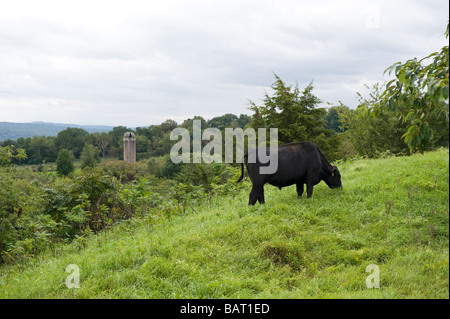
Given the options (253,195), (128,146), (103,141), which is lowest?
(253,195)

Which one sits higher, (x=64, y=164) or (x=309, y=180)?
(x=309, y=180)

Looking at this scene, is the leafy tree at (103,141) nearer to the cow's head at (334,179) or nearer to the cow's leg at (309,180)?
the cow's head at (334,179)

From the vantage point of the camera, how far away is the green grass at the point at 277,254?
16.1 feet

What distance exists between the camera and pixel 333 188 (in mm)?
9531

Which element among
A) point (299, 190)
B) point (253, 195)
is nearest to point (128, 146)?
point (299, 190)

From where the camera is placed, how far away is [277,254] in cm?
604

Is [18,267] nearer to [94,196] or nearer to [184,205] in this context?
[94,196]

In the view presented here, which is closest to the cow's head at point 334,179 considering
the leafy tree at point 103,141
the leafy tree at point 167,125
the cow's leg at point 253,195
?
the cow's leg at point 253,195

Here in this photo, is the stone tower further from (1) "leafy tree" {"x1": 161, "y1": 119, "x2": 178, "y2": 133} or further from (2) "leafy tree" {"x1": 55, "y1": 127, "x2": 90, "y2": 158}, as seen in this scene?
(1) "leafy tree" {"x1": 161, "y1": 119, "x2": 178, "y2": 133}

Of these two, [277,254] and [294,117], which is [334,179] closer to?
[277,254]

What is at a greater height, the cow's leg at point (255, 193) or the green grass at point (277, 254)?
the cow's leg at point (255, 193)

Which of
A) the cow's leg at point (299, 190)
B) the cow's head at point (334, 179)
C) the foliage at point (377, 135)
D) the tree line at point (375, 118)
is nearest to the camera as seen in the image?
the tree line at point (375, 118)

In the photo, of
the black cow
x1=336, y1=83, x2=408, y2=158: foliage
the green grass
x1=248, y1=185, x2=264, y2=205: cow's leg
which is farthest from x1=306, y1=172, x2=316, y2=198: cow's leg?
x1=336, y1=83, x2=408, y2=158: foliage

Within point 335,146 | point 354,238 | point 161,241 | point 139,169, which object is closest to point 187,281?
point 161,241
